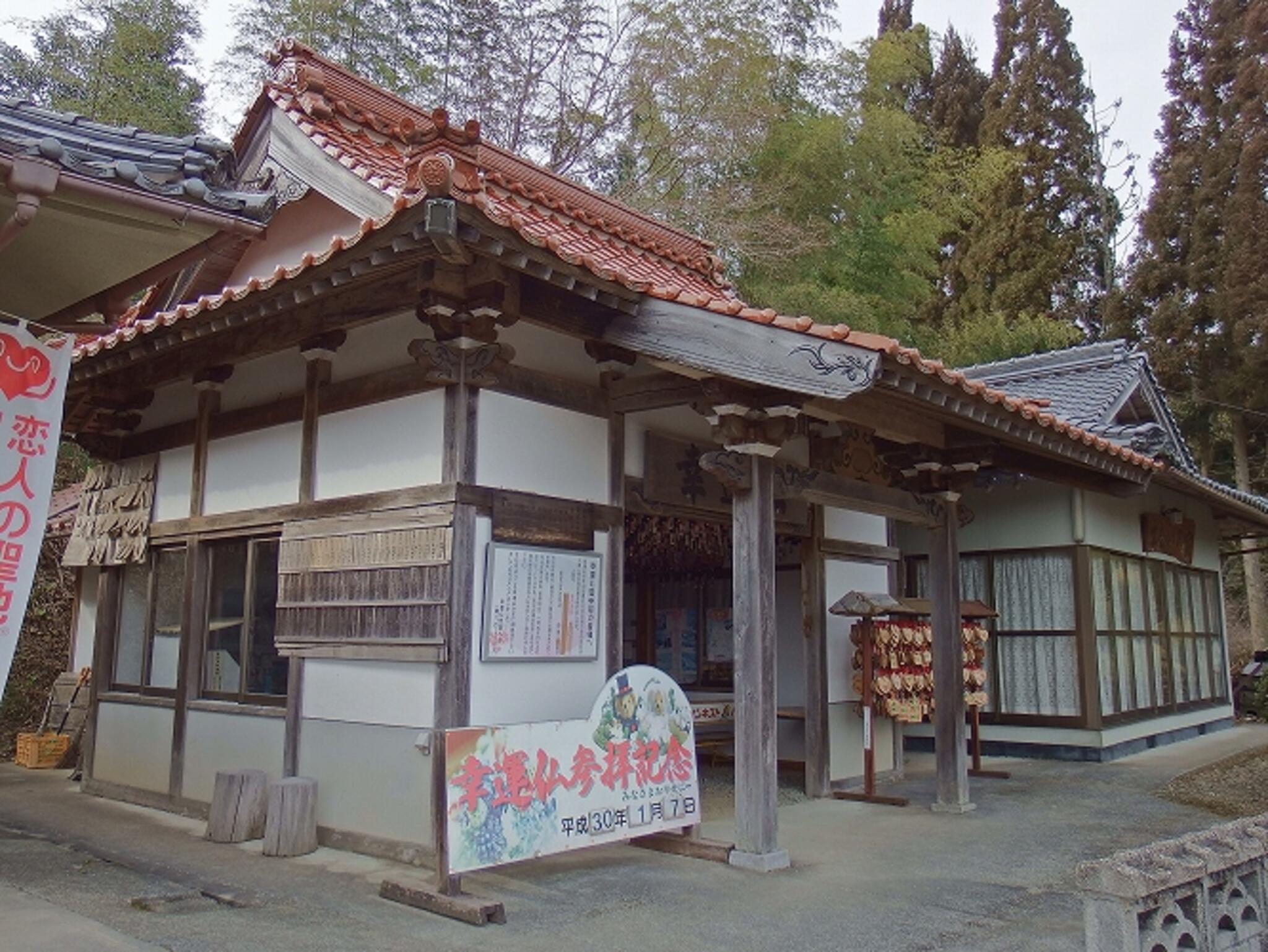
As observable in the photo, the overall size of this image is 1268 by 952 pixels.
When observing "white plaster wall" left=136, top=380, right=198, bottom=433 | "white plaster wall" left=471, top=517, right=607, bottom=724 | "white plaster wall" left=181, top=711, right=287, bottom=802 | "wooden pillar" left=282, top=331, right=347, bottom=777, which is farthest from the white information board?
"white plaster wall" left=136, top=380, right=198, bottom=433

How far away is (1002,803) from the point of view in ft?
26.4

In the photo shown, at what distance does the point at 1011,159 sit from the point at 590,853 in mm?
19902

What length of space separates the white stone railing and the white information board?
314 centimetres

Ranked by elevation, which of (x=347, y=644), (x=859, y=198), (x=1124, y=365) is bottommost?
(x=347, y=644)

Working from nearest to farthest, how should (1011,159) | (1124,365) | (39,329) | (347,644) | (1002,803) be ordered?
1. (39,329)
2. (347,644)
3. (1002,803)
4. (1124,365)
5. (1011,159)

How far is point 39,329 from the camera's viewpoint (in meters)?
3.86

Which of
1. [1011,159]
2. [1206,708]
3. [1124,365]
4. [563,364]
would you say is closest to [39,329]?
[563,364]

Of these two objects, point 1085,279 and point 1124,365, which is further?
point 1085,279

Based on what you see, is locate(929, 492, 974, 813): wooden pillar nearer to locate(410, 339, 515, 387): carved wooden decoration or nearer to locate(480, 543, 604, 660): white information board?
locate(480, 543, 604, 660): white information board

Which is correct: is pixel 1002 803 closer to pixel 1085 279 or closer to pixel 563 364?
pixel 563 364

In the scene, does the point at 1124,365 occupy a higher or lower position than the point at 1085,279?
lower

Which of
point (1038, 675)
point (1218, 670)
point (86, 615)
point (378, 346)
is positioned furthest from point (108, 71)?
point (1218, 670)

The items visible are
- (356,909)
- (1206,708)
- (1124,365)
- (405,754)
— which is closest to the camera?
(356,909)

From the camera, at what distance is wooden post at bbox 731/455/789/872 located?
5.72m
